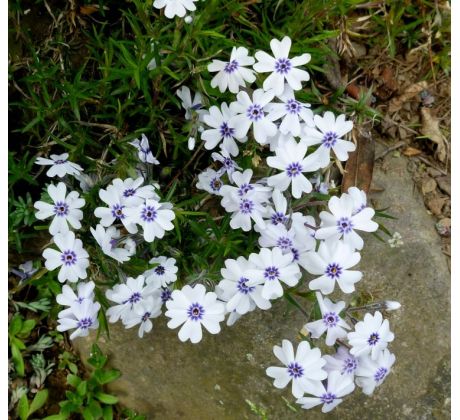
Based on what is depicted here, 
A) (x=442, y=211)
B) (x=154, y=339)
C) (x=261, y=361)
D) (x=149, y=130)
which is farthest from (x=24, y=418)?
(x=442, y=211)

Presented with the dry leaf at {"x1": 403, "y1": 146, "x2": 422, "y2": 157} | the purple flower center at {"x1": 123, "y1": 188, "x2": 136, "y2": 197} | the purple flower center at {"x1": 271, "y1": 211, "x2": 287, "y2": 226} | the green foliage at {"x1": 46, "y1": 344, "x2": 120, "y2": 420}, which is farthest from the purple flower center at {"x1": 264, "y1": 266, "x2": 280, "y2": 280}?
the dry leaf at {"x1": 403, "y1": 146, "x2": 422, "y2": 157}

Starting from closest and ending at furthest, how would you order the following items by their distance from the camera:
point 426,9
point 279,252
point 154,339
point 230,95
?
point 279,252
point 230,95
point 154,339
point 426,9

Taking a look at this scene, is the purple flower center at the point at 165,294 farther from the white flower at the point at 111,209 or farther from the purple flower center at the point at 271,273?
the purple flower center at the point at 271,273

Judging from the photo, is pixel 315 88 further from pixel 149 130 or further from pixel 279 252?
pixel 279 252

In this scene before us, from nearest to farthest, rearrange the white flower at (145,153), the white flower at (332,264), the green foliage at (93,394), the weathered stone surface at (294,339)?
the white flower at (332,264) → the white flower at (145,153) → the weathered stone surface at (294,339) → the green foliage at (93,394)

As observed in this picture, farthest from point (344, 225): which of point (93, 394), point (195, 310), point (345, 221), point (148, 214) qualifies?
point (93, 394)

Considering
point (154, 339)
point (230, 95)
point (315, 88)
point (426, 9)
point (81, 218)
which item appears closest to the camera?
point (81, 218)

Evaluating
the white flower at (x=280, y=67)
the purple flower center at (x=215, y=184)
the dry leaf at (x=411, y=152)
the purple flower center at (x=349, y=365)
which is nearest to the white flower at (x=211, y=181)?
the purple flower center at (x=215, y=184)
